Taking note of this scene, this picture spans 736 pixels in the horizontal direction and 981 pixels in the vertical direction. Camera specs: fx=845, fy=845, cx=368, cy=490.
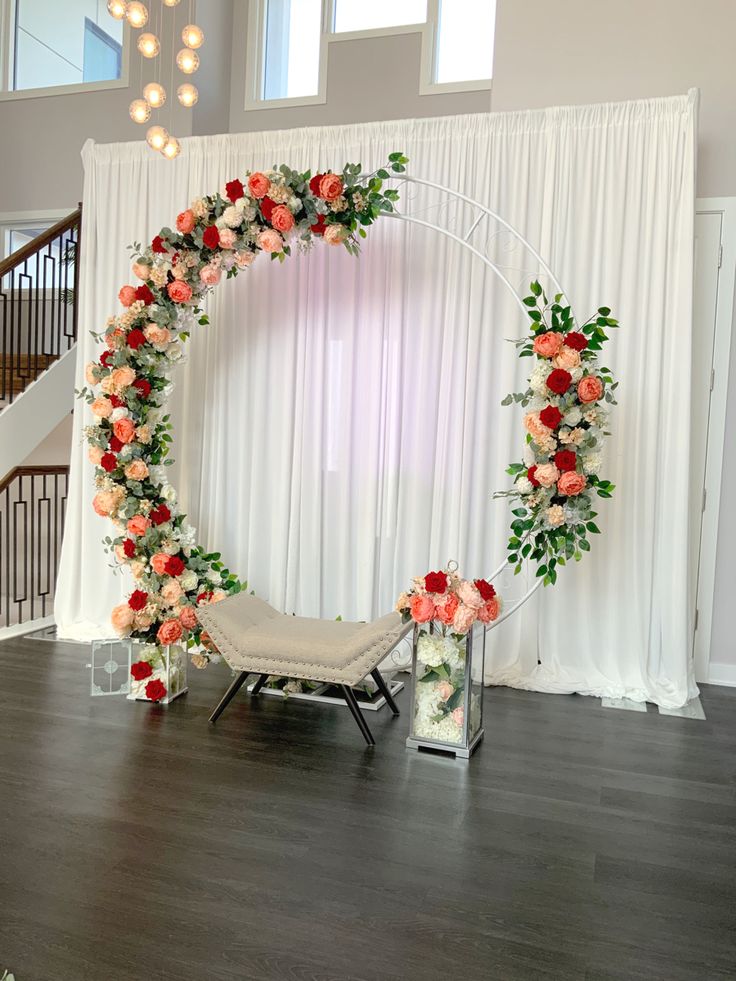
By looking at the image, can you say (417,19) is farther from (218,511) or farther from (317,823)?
(317,823)

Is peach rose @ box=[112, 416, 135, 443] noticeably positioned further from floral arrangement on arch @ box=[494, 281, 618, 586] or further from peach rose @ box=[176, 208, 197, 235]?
floral arrangement on arch @ box=[494, 281, 618, 586]

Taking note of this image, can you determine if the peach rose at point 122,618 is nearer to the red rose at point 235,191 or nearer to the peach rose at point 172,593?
the peach rose at point 172,593

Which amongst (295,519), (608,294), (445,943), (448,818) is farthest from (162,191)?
(445,943)

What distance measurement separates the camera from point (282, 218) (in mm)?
4367

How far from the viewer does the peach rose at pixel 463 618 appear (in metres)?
3.70

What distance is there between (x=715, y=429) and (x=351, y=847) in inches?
130

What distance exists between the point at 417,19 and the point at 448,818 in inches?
288

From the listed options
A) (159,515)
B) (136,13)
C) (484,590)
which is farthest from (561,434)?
(136,13)

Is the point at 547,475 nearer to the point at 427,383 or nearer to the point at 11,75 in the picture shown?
the point at 427,383

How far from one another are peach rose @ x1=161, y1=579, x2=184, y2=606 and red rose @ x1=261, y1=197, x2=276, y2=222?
2.02m

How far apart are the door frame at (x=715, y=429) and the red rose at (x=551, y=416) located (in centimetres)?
143

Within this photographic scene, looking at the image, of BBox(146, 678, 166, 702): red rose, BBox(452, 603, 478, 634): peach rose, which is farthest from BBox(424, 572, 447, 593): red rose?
BBox(146, 678, 166, 702): red rose

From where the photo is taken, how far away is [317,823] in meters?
3.07

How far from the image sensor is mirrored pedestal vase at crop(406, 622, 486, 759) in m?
3.76
